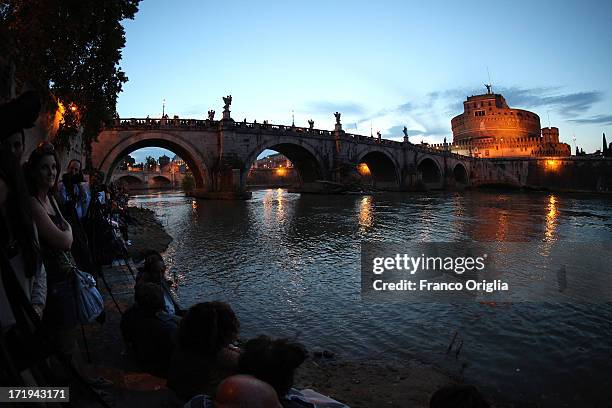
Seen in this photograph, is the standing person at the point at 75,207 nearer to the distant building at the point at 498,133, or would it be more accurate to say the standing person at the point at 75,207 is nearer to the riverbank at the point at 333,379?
the riverbank at the point at 333,379

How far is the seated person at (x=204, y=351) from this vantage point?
2.85 meters

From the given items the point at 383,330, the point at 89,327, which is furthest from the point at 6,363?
the point at 383,330

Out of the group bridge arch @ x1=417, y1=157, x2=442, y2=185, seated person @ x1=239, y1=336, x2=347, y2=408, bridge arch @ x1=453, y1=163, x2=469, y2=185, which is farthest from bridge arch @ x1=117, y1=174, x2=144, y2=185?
seated person @ x1=239, y1=336, x2=347, y2=408

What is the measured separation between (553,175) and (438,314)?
250 feet

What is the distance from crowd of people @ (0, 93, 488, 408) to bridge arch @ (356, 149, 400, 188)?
53.2 m

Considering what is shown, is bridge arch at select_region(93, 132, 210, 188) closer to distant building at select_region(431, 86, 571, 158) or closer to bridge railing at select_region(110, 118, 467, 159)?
bridge railing at select_region(110, 118, 467, 159)

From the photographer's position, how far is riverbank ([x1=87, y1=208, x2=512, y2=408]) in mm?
3434

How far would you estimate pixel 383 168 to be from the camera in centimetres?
6234

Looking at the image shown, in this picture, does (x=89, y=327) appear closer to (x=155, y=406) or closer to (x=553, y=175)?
(x=155, y=406)

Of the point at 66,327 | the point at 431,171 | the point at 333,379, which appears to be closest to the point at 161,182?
the point at 431,171

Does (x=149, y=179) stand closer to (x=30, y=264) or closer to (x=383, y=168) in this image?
(x=383, y=168)

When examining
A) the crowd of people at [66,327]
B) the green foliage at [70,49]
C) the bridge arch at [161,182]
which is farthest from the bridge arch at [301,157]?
the bridge arch at [161,182]

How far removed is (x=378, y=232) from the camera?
50.8 ft

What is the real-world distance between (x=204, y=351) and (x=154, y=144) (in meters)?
36.3
